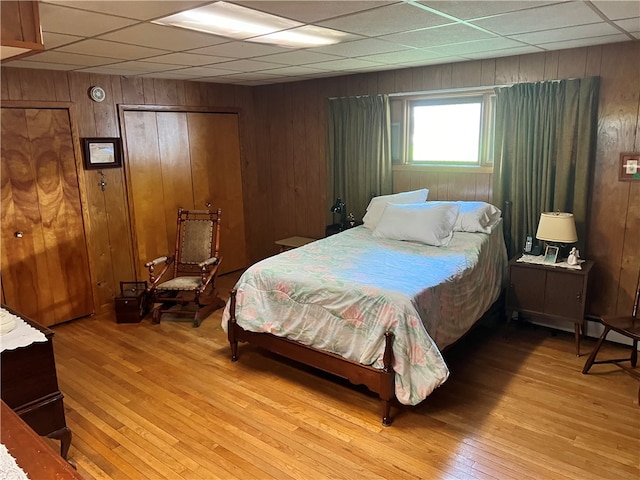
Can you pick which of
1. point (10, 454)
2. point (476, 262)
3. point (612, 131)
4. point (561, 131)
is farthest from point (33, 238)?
point (612, 131)

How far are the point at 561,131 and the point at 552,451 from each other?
7.94ft

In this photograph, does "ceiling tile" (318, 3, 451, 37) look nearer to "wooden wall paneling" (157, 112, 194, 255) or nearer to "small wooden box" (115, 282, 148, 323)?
"wooden wall paneling" (157, 112, 194, 255)

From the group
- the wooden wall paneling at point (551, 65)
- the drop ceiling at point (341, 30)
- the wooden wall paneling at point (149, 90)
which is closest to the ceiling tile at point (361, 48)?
the drop ceiling at point (341, 30)

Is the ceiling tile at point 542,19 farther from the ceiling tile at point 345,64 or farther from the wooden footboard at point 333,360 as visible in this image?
the wooden footboard at point 333,360

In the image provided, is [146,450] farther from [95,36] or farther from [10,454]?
[95,36]

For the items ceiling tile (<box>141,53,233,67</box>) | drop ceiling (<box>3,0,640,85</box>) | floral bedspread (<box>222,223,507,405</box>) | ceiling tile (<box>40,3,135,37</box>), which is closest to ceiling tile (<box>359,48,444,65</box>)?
drop ceiling (<box>3,0,640,85</box>)

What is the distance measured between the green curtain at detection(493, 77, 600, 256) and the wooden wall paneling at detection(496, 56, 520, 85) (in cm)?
9

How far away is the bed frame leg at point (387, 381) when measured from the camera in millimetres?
2730

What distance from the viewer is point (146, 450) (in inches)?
103

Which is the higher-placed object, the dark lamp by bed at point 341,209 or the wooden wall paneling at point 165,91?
the wooden wall paneling at point 165,91

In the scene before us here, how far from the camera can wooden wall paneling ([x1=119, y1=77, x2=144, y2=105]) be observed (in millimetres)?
4562

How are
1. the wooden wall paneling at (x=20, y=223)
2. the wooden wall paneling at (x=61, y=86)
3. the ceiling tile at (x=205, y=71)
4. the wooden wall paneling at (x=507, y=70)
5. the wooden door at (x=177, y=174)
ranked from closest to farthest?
the wooden wall paneling at (x=20, y=223) → the wooden wall paneling at (x=507, y=70) → the wooden wall paneling at (x=61, y=86) → the ceiling tile at (x=205, y=71) → the wooden door at (x=177, y=174)

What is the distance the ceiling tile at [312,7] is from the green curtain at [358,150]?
7.84ft

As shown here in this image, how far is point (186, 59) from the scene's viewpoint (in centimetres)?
365
